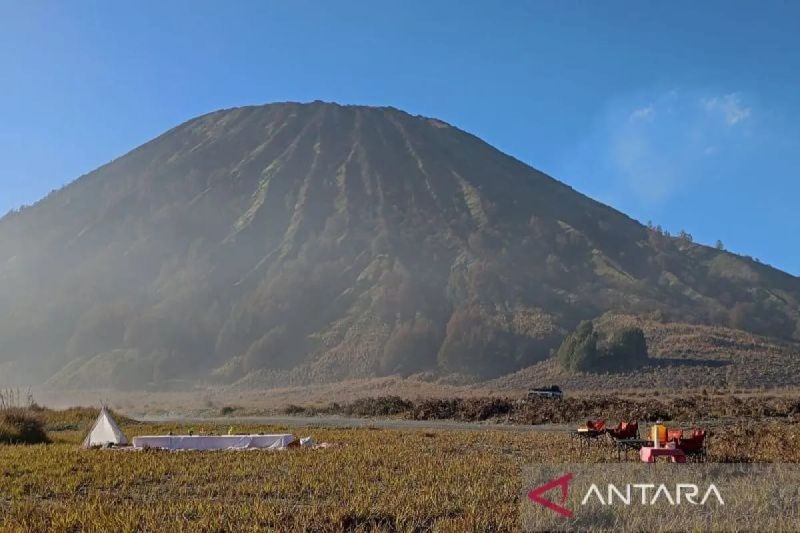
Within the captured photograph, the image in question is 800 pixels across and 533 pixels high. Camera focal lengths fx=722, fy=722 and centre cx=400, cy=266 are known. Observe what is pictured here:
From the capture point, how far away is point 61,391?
8306cm

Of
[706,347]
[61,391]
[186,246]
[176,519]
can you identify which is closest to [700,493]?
[176,519]

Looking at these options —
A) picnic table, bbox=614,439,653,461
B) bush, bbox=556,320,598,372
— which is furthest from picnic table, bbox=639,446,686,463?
bush, bbox=556,320,598,372

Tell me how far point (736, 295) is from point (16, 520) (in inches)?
4519

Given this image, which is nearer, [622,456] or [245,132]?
[622,456]

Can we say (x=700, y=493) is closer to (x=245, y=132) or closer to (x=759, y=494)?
(x=759, y=494)

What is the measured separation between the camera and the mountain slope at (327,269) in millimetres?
89812

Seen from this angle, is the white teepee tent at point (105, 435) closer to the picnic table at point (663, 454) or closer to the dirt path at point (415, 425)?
the dirt path at point (415, 425)

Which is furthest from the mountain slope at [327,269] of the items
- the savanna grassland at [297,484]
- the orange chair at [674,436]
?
the orange chair at [674,436]

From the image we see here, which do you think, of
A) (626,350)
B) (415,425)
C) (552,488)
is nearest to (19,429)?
(415,425)

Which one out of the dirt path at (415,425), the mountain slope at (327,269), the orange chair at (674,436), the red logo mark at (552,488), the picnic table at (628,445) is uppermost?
the mountain slope at (327,269)

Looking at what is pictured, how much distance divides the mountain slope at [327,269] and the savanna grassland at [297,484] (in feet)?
199

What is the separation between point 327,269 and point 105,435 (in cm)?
8922

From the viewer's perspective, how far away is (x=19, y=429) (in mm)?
23328

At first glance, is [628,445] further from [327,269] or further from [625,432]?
[327,269]
